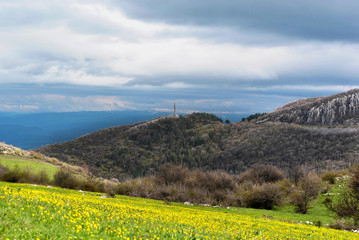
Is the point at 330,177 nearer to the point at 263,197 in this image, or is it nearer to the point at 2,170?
the point at 263,197

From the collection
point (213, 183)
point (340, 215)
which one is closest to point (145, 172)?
point (213, 183)

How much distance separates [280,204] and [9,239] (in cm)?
4434

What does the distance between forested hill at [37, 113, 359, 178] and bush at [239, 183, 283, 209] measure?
4796 cm

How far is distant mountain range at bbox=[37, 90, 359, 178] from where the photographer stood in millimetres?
104481

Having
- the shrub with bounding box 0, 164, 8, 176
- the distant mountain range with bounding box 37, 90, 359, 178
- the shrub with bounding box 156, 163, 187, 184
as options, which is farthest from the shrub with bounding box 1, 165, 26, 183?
the distant mountain range with bounding box 37, 90, 359, 178

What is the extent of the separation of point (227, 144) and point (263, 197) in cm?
9667

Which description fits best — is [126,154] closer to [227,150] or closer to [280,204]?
[227,150]

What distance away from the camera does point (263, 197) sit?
43.8 meters

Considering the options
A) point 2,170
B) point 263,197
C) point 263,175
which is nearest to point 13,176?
point 2,170

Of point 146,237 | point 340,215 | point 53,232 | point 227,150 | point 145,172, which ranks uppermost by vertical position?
point 53,232

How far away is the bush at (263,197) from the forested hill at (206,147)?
48.0 meters

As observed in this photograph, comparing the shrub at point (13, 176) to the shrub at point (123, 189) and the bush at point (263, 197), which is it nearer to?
the shrub at point (123, 189)

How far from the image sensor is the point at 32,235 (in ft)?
25.4

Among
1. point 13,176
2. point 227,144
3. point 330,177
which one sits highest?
point 13,176
